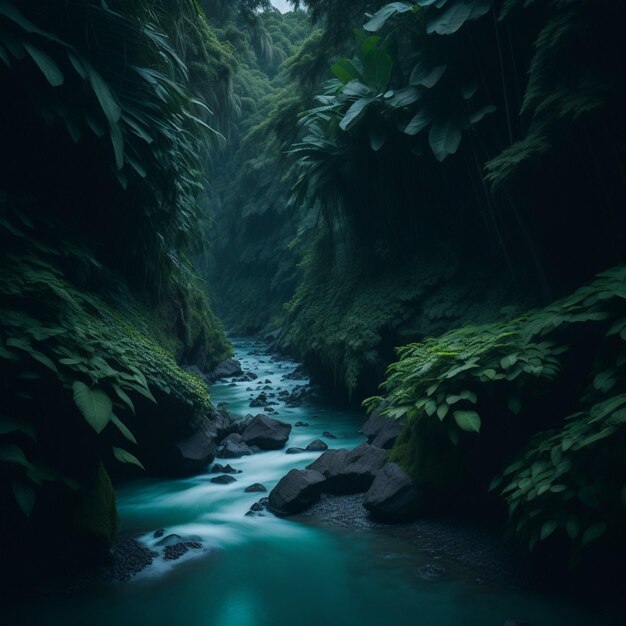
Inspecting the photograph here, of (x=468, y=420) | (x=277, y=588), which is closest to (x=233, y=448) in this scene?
(x=277, y=588)

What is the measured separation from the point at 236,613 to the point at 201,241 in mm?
5843

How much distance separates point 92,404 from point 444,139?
5445mm

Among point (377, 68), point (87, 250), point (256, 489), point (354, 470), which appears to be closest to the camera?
point (87, 250)

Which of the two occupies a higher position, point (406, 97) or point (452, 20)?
point (452, 20)

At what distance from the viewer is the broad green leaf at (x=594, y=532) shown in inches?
101

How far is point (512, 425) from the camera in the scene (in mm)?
3857

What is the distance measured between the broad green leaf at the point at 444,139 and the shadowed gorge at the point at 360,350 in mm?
36

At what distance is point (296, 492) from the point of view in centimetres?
464

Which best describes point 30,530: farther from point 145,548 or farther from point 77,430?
point 145,548

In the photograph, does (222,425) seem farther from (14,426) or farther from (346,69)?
(346,69)

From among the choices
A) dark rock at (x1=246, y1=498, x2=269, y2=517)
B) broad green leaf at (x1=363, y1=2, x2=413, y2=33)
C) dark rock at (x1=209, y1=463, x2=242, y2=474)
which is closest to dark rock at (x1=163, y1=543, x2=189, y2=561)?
dark rock at (x1=246, y1=498, x2=269, y2=517)

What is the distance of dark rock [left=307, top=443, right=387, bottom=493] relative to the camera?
16.0 ft

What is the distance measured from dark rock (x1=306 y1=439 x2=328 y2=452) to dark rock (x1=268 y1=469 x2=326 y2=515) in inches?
74.1

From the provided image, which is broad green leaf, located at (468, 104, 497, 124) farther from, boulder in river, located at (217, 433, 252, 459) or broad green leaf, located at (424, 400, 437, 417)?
boulder in river, located at (217, 433, 252, 459)
